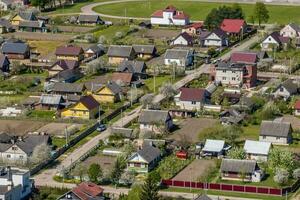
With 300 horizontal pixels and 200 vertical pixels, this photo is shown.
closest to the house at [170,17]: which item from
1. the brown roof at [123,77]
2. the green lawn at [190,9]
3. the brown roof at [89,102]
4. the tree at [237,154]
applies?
the green lawn at [190,9]

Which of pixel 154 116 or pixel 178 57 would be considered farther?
pixel 178 57

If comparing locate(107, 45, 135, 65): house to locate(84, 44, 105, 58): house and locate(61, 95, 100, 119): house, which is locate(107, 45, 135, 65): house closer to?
locate(84, 44, 105, 58): house

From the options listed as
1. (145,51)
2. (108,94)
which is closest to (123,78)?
(108,94)

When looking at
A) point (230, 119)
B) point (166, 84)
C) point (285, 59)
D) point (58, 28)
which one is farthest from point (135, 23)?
point (230, 119)

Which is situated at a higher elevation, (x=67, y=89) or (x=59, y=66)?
(x=59, y=66)

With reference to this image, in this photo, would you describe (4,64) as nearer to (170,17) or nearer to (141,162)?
(170,17)

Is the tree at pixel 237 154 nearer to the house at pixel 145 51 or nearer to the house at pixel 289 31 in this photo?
the house at pixel 145 51

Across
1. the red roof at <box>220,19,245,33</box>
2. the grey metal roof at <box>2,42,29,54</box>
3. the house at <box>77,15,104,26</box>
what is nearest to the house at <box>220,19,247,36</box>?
the red roof at <box>220,19,245,33</box>

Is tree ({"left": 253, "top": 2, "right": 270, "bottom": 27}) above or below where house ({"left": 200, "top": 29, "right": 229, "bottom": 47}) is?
above
